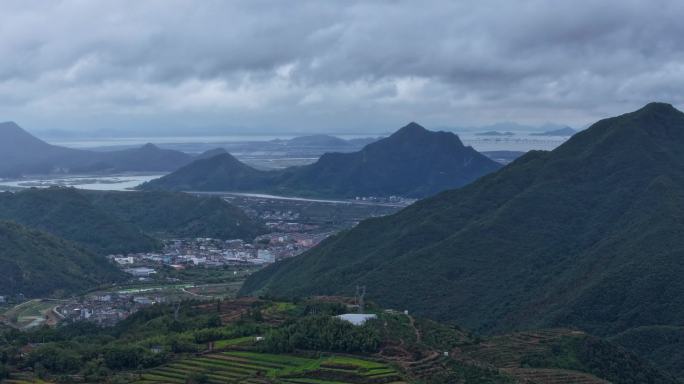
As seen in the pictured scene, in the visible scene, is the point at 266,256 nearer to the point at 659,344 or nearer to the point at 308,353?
the point at 659,344

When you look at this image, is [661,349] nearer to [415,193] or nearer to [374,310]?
[374,310]

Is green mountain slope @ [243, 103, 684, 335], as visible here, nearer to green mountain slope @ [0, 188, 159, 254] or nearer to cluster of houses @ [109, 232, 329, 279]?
cluster of houses @ [109, 232, 329, 279]

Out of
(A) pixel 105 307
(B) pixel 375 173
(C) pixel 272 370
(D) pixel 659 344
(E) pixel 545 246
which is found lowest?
(A) pixel 105 307


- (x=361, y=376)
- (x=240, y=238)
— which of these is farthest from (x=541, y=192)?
(x=240, y=238)

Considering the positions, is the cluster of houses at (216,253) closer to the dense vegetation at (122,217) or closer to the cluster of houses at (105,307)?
the dense vegetation at (122,217)

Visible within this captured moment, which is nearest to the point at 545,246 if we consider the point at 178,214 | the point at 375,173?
the point at 178,214

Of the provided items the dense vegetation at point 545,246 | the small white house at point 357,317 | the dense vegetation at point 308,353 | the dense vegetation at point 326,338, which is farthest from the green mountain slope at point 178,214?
the dense vegetation at point 326,338

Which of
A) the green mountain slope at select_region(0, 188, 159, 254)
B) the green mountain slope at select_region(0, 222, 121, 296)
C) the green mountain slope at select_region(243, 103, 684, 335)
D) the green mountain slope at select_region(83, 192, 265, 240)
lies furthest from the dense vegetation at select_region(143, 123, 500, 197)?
the green mountain slope at select_region(0, 222, 121, 296)
